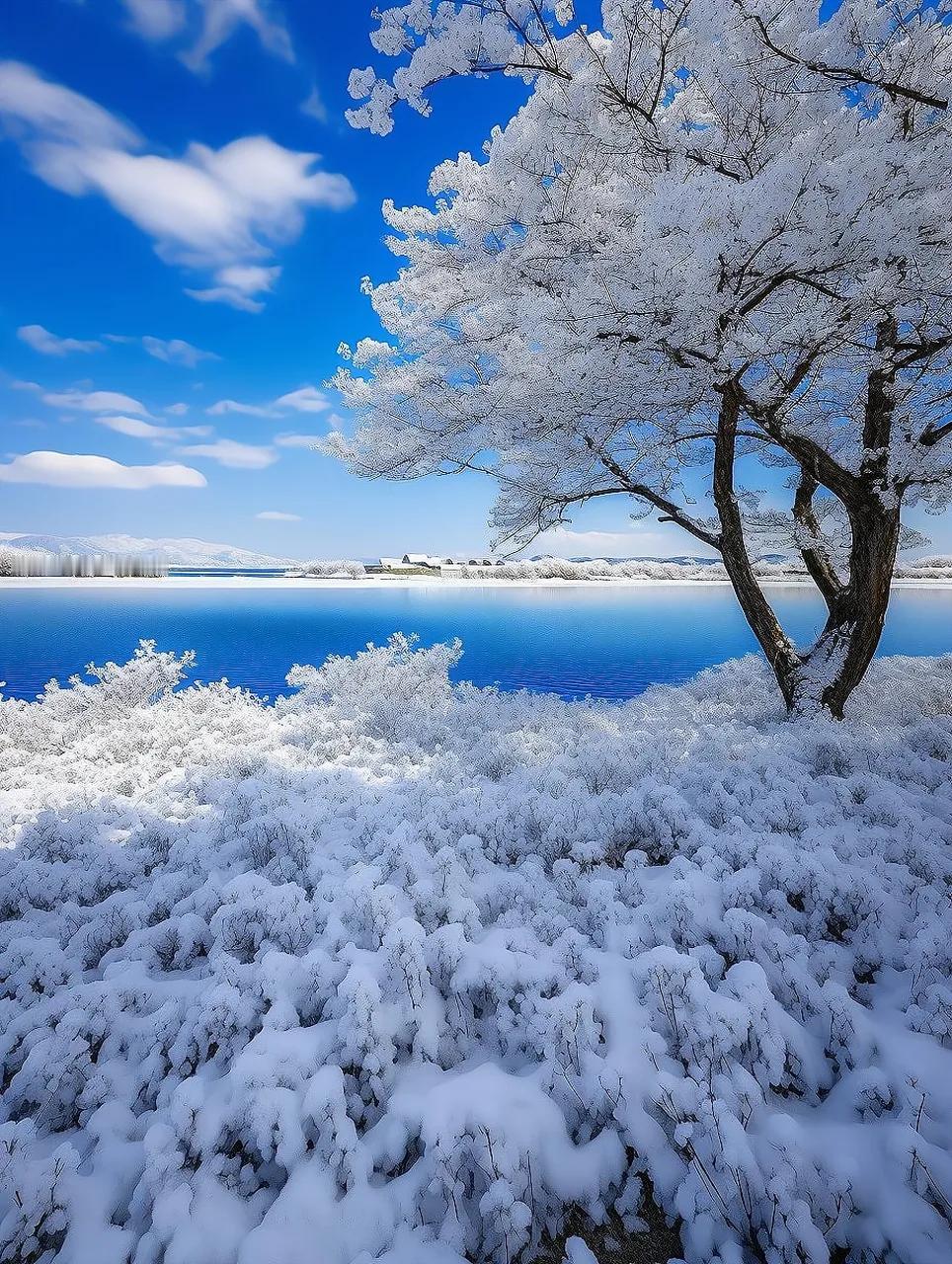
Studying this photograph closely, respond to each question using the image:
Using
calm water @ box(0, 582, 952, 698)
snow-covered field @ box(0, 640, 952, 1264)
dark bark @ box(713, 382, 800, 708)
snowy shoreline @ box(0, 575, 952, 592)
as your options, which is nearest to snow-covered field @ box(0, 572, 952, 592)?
snowy shoreline @ box(0, 575, 952, 592)

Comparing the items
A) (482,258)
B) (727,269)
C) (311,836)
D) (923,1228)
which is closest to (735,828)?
(923,1228)

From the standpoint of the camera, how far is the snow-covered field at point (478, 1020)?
6.29 ft

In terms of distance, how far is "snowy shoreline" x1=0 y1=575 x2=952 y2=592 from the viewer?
5188 centimetres

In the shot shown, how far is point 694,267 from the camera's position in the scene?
3.81 m

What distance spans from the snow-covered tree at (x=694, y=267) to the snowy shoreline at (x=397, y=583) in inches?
2087

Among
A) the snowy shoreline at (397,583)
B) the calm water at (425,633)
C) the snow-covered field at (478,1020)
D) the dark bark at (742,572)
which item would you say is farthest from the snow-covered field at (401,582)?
the snow-covered field at (478,1020)

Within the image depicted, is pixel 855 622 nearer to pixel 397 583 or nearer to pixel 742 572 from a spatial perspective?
pixel 742 572

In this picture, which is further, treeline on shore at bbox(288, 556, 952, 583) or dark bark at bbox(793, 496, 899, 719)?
treeline on shore at bbox(288, 556, 952, 583)

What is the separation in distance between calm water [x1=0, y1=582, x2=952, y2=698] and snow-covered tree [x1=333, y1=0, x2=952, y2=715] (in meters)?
7.18

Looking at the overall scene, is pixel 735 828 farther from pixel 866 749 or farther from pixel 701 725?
pixel 701 725

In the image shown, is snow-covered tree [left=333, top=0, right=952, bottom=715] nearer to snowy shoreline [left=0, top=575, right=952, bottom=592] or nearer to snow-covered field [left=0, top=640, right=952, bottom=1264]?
snow-covered field [left=0, top=640, right=952, bottom=1264]

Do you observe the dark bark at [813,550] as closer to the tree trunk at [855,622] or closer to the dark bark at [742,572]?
the tree trunk at [855,622]

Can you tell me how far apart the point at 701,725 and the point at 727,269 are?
16.4ft

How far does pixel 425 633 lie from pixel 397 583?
127ft
